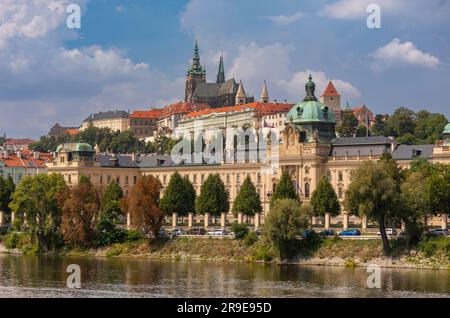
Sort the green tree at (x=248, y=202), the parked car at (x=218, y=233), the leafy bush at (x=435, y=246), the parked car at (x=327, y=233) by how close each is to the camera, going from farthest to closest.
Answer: the green tree at (x=248, y=202) → the parked car at (x=218, y=233) → the parked car at (x=327, y=233) → the leafy bush at (x=435, y=246)

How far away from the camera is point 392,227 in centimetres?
10581

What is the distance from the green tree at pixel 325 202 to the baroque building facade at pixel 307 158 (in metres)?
1.68

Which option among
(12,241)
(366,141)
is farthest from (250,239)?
(366,141)

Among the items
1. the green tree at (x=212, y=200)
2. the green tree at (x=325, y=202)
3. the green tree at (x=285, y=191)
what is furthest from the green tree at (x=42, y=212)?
the green tree at (x=325, y=202)

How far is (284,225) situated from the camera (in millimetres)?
100250

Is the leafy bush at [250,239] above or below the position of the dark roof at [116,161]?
below

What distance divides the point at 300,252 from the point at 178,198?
103 ft

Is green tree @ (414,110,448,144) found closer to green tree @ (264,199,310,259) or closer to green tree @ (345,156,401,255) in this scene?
green tree @ (264,199,310,259)

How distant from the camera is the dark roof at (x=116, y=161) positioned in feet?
534

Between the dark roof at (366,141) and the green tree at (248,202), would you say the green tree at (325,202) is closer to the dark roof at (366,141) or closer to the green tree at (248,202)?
the green tree at (248,202)

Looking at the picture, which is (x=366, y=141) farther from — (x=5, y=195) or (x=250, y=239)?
(x=5, y=195)

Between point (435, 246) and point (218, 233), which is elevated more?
point (218, 233)

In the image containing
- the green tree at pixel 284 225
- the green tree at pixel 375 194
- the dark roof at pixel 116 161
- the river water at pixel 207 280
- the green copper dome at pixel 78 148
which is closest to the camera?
the river water at pixel 207 280
